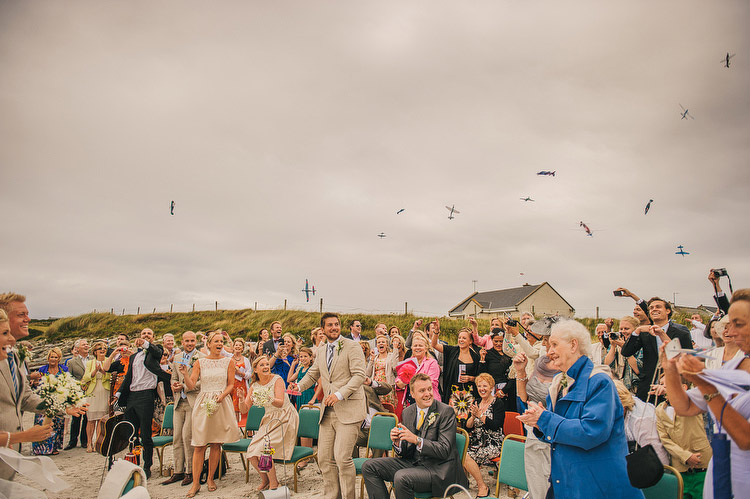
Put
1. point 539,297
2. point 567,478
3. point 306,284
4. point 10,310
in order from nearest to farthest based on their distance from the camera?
point 567,478
point 10,310
point 306,284
point 539,297

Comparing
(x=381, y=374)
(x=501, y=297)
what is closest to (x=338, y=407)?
(x=381, y=374)

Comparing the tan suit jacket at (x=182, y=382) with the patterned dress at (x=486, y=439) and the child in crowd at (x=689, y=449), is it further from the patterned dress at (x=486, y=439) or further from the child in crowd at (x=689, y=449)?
the child in crowd at (x=689, y=449)

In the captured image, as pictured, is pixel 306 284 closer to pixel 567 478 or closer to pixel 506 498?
pixel 506 498

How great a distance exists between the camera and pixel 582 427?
281cm

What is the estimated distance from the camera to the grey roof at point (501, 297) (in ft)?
130

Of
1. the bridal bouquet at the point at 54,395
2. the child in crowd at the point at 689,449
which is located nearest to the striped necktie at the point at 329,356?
the bridal bouquet at the point at 54,395

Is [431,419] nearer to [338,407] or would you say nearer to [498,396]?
[338,407]

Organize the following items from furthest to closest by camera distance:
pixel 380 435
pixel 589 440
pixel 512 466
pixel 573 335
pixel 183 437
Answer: pixel 183 437 → pixel 380 435 → pixel 512 466 → pixel 573 335 → pixel 589 440

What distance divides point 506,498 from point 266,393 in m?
3.61

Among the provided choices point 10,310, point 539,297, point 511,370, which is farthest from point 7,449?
point 539,297

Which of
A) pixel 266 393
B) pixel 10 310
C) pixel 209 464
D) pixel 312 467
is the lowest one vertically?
pixel 312 467

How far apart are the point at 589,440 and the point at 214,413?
547 centimetres

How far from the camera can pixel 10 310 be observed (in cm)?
362

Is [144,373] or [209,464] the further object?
[144,373]
